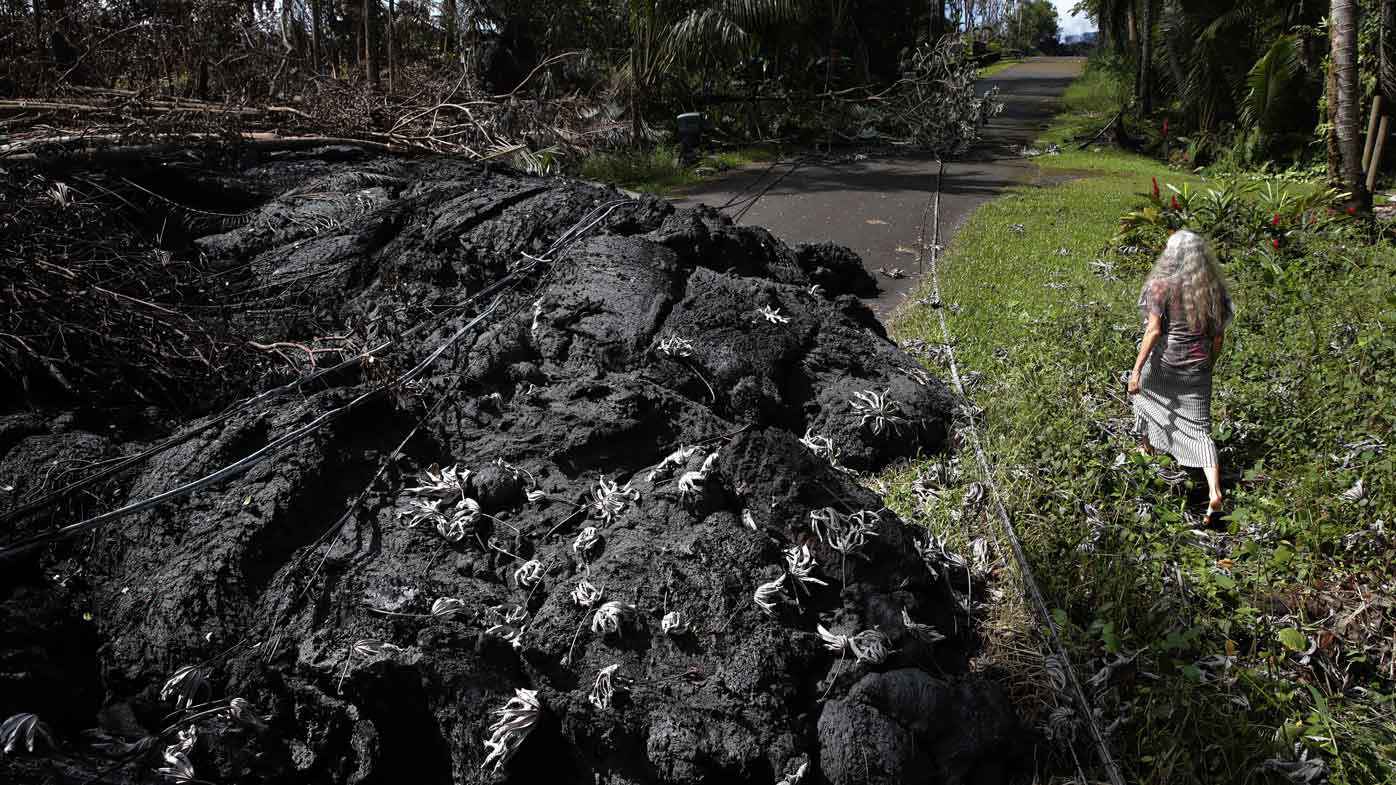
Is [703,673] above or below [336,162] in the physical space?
below

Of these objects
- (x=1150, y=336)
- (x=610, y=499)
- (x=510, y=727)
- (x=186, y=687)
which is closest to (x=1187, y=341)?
(x=1150, y=336)

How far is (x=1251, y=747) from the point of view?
2.63 metres

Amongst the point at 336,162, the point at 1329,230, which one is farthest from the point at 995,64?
the point at 336,162

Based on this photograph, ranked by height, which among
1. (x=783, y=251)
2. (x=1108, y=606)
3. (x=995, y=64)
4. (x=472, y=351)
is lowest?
(x=1108, y=606)

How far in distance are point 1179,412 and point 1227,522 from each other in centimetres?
52

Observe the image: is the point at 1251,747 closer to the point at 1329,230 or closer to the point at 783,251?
the point at 783,251

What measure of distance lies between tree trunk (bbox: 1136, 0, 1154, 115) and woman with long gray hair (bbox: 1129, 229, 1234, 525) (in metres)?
18.2

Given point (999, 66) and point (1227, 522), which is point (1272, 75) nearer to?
point (1227, 522)

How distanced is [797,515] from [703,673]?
0.61 meters

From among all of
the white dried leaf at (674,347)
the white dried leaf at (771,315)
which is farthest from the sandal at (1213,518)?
the white dried leaf at (674,347)

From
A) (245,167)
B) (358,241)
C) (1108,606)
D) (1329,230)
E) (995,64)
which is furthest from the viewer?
(995,64)

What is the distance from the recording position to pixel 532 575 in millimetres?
2844

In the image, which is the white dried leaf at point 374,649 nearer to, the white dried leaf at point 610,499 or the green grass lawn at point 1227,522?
the white dried leaf at point 610,499

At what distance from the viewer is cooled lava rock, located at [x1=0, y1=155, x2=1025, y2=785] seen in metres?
2.49
